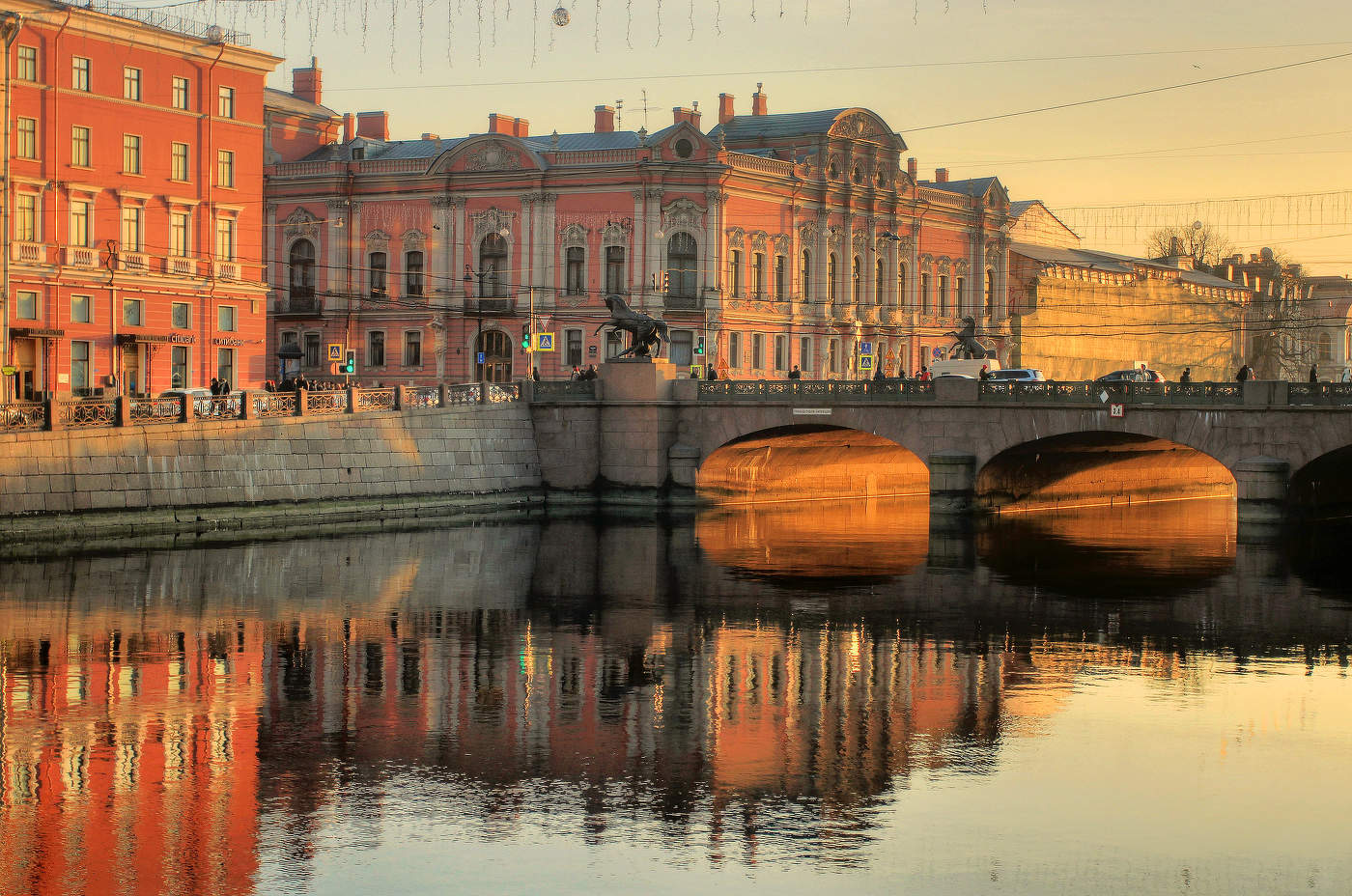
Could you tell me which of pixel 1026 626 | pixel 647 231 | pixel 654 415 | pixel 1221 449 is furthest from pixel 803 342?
pixel 1026 626

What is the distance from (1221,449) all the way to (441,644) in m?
32.9

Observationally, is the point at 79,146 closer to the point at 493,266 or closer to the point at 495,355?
the point at 493,266

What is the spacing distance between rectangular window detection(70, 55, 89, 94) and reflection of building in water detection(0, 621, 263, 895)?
1417 inches

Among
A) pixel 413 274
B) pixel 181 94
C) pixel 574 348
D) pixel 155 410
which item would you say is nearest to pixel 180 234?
pixel 181 94

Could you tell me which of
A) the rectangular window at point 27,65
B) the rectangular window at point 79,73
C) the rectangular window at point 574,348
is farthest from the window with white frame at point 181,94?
the rectangular window at point 574,348

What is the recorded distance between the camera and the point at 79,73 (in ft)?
203

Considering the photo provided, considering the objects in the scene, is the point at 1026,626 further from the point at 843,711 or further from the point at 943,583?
the point at 843,711

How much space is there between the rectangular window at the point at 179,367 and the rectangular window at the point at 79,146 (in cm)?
802

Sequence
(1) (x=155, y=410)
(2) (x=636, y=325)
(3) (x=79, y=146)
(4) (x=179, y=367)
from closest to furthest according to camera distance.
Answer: (1) (x=155, y=410), (3) (x=79, y=146), (2) (x=636, y=325), (4) (x=179, y=367)

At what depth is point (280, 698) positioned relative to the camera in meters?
25.4

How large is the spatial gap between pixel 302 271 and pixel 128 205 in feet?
73.6

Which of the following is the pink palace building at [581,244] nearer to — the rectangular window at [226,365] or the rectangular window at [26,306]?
the rectangular window at [226,365]

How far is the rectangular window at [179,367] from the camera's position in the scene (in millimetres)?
66375

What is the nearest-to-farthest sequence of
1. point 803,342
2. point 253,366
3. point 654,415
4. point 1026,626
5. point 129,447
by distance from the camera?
1. point 1026,626
2. point 129,447
3. point 654,415
4. point 253,366
5. point 803,342
